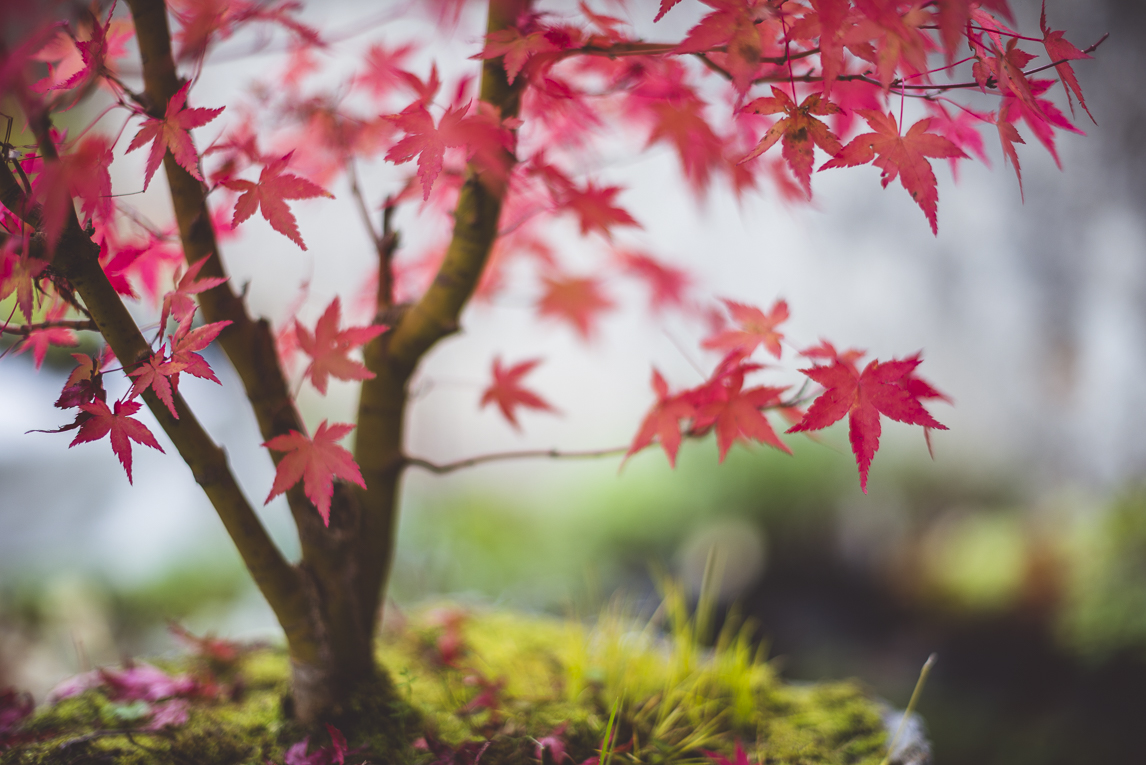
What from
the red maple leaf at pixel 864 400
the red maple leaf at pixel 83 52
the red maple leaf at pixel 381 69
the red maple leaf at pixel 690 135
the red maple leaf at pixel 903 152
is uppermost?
the red maple leaf at pixel 381 69

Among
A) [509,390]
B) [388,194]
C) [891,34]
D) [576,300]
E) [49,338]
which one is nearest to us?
[891,34]

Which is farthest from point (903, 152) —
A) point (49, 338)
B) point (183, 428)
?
point (49, 338)

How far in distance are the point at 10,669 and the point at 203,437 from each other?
1822mm

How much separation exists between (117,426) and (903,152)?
33.4 inches

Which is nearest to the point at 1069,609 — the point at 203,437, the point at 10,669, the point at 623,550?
the point at 623,550

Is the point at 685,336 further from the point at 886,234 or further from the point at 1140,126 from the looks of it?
the point at 1140,126

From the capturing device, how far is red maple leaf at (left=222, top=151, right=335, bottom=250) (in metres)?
0.64

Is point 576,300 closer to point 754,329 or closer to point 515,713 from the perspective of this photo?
point 754,329

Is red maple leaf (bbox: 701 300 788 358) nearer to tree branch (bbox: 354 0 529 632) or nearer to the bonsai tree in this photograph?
the bonsai tree

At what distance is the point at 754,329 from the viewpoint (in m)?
0.83

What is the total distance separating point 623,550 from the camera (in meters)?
2.69

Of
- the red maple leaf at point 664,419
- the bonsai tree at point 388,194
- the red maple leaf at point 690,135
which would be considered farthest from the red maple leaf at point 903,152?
the red maple leaf at point 664,419

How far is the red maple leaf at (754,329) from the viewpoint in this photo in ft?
2.59

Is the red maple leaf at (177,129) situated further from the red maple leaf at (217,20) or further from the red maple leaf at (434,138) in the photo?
the red maple leaf at (434,138)
